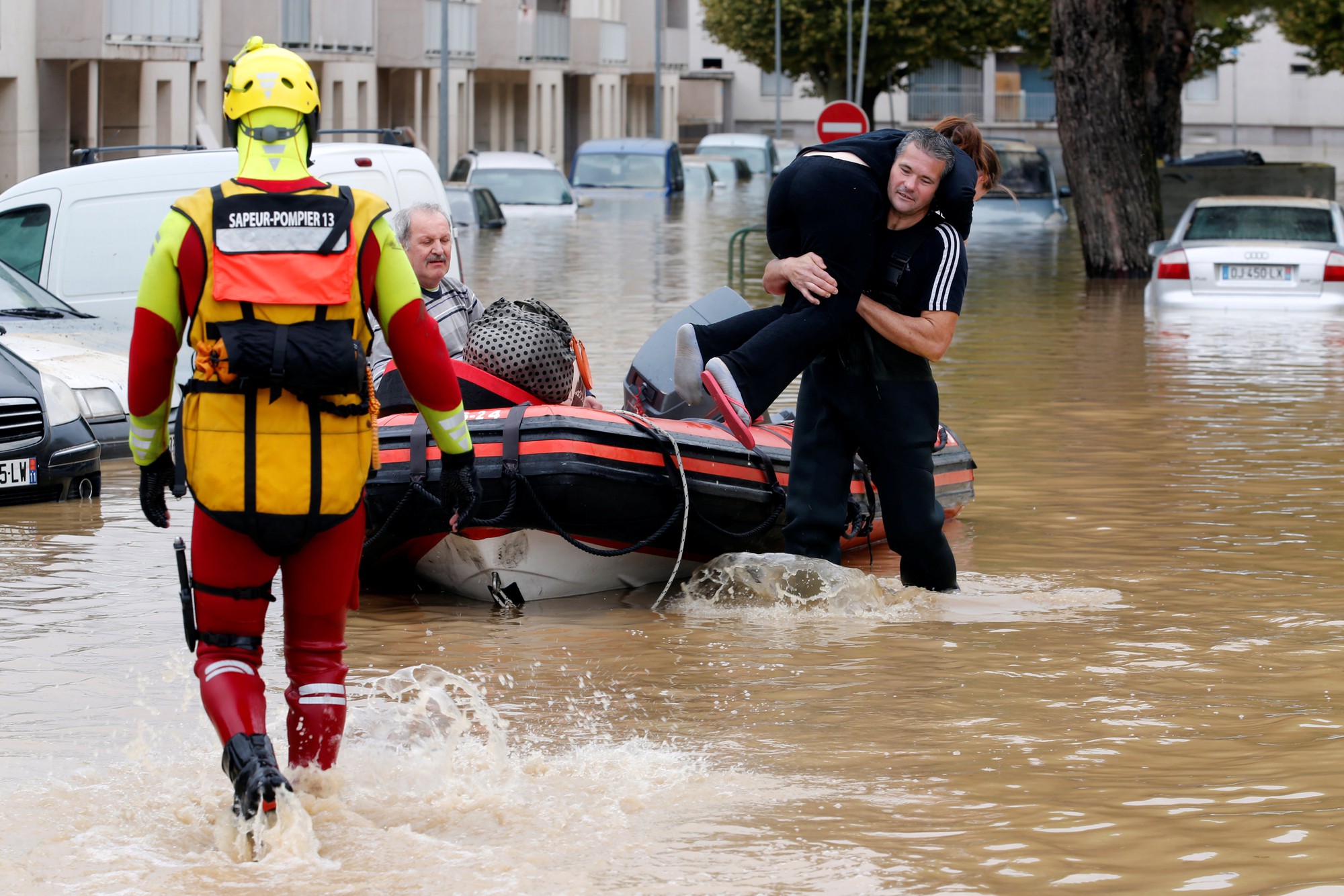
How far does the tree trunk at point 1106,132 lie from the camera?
23312mm

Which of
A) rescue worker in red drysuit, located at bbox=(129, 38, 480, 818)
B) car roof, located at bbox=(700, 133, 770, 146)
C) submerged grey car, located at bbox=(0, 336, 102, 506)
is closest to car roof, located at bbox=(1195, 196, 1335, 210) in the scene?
submerged grey car, located at bbox=(0, 336, 102, 506)

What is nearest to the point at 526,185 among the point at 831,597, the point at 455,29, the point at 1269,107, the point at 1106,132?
the point at 1106,132

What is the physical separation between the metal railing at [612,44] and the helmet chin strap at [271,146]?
5914 centimetres

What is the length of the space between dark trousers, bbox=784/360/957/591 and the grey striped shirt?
151 cm

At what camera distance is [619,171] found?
41844 millimetres

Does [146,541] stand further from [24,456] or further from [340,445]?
[340,445]

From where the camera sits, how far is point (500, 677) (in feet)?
21.3

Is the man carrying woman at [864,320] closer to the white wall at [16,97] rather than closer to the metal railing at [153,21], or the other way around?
the white wall at [16,97]

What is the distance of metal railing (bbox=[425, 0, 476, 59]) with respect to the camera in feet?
156

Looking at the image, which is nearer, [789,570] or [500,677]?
[500,677]

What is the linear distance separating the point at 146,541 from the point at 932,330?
3945mm

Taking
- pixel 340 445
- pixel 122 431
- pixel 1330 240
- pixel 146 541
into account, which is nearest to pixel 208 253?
pixel 340 445

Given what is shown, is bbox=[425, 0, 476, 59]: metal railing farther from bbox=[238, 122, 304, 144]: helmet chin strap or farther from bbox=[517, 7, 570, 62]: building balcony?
bbox=[238, 122, 304, 144]: helmet chin strap

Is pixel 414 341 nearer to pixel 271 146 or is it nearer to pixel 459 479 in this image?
pixel 459 479
